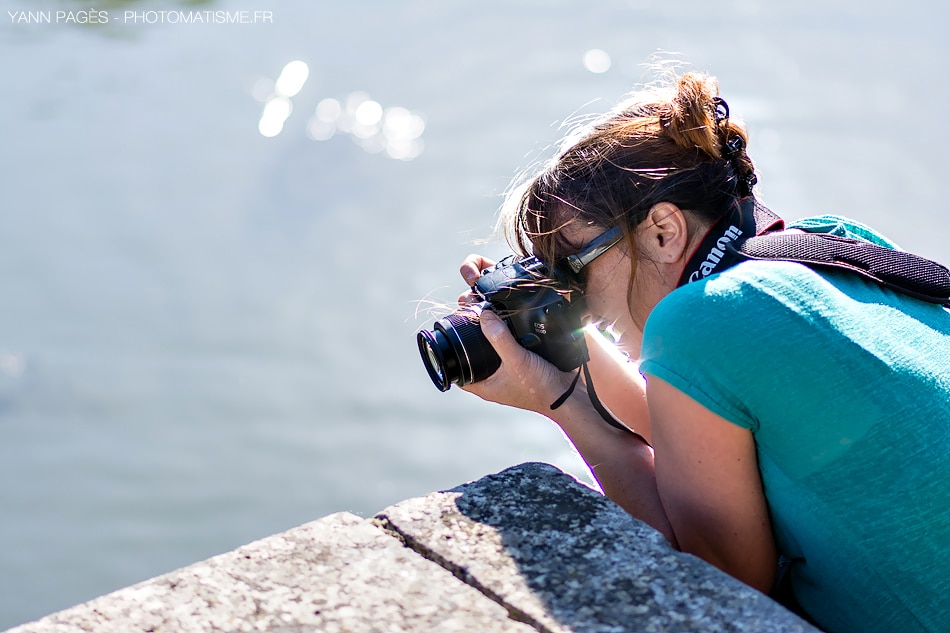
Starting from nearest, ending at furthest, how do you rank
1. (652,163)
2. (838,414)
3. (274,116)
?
1. (838,414)
2. (652,163)
3. (274,116)

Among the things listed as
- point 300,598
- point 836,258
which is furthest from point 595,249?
point 300,598

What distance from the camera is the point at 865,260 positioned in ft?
4.96

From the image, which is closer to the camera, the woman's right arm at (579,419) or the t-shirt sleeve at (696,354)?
the t-shirt sleeve at (696,354)

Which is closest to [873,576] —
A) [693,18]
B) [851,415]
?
[851,415]

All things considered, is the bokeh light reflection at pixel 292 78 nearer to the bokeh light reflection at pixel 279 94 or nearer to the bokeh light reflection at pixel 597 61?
the bokeh light reflection at pixel 279 94

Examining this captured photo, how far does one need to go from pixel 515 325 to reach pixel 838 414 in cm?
75

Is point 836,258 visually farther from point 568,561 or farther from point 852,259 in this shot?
point 568,561

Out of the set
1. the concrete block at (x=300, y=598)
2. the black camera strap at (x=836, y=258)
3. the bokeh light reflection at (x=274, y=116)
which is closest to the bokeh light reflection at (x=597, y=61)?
the bokeh light reflection at (x=274, y=116)

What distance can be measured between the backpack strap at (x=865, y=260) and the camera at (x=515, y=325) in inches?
17.6

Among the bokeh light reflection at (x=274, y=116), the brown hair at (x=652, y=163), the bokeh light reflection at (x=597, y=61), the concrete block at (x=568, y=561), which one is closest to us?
the concrete block at (x=568, y=561)

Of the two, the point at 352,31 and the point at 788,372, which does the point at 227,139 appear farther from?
the point at 788,372

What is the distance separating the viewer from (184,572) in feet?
4.36

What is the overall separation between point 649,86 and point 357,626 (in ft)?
3.80

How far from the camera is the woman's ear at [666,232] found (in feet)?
5.83
